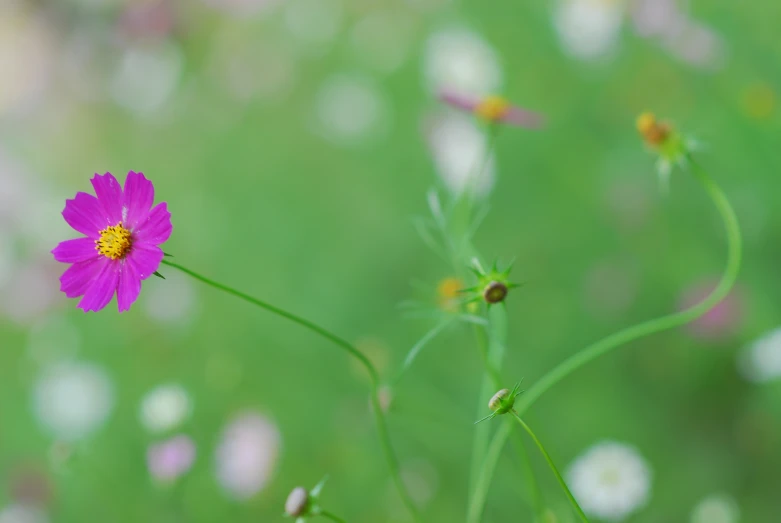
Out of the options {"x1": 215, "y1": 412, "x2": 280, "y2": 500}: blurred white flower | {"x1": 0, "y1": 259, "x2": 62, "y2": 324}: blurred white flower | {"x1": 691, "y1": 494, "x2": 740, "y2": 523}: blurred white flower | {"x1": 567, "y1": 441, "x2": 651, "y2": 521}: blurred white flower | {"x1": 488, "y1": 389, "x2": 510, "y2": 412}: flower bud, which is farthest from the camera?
{"x1": 0, "y1": 259, "x2": 62, "y2": 324}: blurred white flower

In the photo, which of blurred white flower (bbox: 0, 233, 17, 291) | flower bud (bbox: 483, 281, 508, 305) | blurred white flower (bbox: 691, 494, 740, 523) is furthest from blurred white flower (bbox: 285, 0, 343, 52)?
flower bud (bbox: 483, 281, 508, 305)

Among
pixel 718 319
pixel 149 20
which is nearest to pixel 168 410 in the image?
pixel 718 319

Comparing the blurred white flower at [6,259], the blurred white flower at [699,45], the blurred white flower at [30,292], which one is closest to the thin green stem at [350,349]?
the blurred white flower at [699,45]

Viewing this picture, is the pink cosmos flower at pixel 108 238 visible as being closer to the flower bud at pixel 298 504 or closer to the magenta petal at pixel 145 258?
the magenta petal at pixel 145 258

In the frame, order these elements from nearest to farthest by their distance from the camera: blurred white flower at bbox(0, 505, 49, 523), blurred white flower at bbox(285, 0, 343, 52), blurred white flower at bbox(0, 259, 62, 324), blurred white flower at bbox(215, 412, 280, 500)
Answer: blurred white flower at bbox(215, 412, 280, 500), blurred white flower at bbox(0, 505, 49, 523), blurred white flower at bbox(0, 259, 62, 324), blurred white flower at bbox(285, 0, 343, 52)

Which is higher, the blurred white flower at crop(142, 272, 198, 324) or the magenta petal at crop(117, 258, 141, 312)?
the blurred white flower at crop(142, 272, 198, 324)

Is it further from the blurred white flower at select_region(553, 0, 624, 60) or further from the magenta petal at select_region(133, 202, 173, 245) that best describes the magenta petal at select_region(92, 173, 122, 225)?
the blurred white flower at select_region(553, 0, 624, 60)
